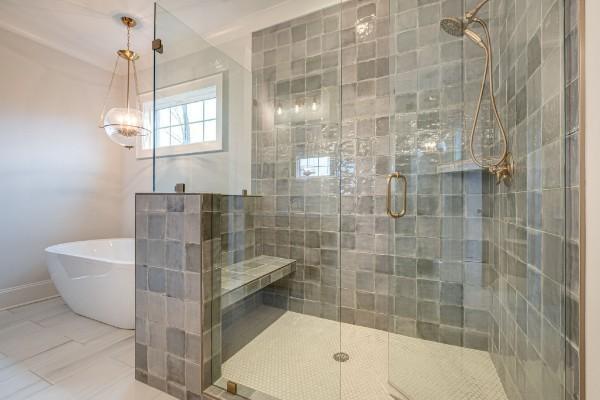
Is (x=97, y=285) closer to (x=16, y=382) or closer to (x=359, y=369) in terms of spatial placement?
(x=16, y=382)

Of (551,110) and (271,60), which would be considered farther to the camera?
(271,60)

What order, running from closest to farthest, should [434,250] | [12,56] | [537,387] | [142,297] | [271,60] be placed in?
[537,387]
[142,297]
[434,250]
[271,60]
[12,56]

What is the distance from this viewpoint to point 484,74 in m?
1.55

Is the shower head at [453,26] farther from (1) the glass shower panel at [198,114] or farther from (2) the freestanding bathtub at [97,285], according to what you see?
(2) the freestanding bathtub at [97,285]

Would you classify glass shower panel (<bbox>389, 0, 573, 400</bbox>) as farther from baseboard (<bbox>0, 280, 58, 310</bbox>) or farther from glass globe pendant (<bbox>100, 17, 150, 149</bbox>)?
baseboard (<bbox>0, 280, 58, 310</bbox>)

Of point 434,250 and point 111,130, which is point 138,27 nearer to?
point 111,130

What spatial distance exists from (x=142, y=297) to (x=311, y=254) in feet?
4.03

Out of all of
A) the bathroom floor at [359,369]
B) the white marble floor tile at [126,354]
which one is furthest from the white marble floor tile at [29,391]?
the bathroom floor at [359,369]

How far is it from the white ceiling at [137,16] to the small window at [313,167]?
1271mm

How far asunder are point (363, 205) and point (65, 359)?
2363 mm

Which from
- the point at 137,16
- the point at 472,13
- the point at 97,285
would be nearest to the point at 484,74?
the point at 472,13

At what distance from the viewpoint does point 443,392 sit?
1.37m

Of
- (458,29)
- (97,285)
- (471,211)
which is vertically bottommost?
(97,285)

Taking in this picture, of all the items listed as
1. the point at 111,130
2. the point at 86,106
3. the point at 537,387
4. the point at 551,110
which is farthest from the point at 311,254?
the point at 86,106
